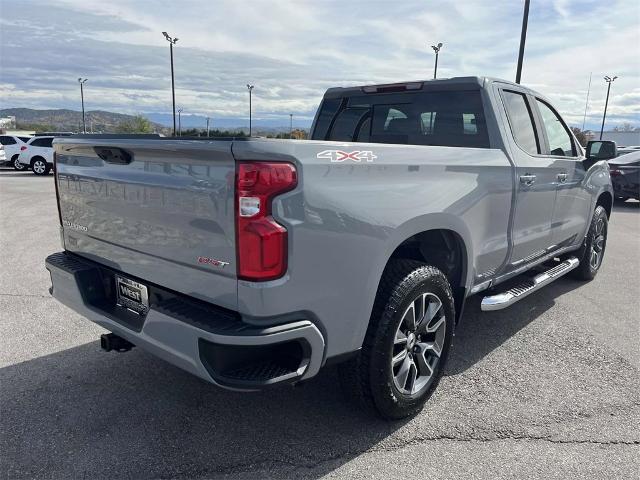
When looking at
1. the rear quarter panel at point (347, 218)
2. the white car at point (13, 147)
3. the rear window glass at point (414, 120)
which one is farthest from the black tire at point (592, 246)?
the white car at point (13, 147)

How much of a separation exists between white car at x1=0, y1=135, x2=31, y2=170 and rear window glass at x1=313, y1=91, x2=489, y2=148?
2089 cm

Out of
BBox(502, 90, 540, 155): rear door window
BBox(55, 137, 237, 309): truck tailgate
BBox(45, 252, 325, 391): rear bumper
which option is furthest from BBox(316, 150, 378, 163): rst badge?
BBox(502, 90, 540, 155): rear door window

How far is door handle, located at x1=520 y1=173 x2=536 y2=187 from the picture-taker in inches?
152

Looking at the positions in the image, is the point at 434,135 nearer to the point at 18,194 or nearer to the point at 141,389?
the point at 141,389

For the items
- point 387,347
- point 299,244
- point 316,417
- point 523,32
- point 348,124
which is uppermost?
point 523,32

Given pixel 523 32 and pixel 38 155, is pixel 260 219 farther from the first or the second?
pixel 38 155

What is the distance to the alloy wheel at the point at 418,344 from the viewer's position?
2959 mm

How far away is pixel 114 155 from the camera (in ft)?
9.01

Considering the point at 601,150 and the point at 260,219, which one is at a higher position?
the point at 601,150

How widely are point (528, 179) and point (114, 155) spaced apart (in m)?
2.89

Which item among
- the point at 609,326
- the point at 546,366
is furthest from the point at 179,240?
the point at 609,326

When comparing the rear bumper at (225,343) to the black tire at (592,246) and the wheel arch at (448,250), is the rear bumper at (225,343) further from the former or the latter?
the black tire at (592,246)

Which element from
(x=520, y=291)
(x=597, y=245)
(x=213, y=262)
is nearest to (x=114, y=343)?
(x=213, y=262)

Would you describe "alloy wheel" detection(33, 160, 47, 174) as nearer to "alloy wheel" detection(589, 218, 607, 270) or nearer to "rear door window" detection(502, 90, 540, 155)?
"alloy wheel" detection(589, 218, 607, 270)
